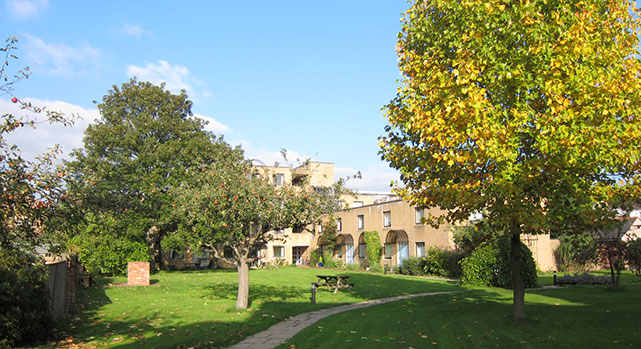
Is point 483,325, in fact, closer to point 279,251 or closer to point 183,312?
point 183,312

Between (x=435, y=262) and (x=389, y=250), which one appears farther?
(x=389, y=250)

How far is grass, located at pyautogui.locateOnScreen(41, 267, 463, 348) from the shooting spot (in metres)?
11.3

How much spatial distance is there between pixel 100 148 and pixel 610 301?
112 ft

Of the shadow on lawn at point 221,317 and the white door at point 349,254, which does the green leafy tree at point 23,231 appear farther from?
the white door at point 349,254

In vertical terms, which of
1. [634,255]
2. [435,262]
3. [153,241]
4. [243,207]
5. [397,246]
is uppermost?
[243,207]

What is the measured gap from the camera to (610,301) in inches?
677

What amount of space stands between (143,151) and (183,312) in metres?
24.4

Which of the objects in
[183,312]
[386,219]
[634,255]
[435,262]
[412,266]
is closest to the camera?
[183,312]

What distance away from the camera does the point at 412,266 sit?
35906 mm

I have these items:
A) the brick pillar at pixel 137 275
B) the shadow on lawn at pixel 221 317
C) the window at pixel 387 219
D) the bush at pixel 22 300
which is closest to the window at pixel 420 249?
the window at pixel 387 219

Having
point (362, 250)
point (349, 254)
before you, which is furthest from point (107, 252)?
point (349, 254)

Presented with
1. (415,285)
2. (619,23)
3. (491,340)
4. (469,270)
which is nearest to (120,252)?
(415,285)

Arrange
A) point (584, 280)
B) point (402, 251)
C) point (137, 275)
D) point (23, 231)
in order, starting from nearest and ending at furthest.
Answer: point (23, 231)
point (137, 275)
point (584, 280)
point (402, 251)

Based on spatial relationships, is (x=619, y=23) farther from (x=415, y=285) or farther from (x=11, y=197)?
(x=415, y=285)
